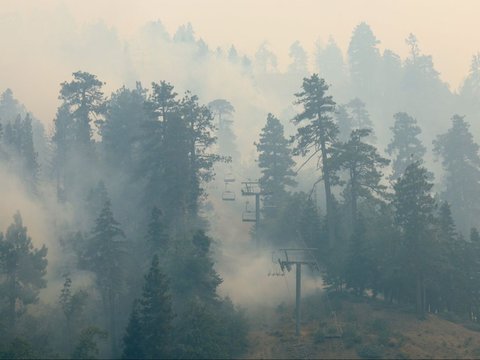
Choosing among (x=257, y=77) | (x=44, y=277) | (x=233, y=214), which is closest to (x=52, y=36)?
(x=257, y=77)

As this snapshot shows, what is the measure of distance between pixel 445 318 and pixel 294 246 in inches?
592

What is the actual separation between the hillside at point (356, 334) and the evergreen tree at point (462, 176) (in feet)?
82.2

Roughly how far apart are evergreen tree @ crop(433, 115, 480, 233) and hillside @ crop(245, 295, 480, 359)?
25.1m

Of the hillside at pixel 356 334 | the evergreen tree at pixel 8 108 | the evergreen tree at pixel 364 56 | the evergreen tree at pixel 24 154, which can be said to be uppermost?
the evergreen tree at pixel 364 56

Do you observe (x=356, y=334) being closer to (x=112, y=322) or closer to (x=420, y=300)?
(x=420, y=300)

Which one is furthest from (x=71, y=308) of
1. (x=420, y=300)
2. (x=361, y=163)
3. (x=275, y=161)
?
(x=275, y=161)

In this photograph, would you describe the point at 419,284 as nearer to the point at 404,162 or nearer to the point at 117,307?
the point at 117,307

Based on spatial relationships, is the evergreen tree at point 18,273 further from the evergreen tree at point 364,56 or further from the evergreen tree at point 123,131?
the evergreen tree at point 364,56

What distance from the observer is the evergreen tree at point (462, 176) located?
6219cm

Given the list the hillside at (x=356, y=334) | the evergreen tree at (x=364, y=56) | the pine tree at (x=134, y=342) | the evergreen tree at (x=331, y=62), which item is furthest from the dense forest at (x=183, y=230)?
the evergreen tree at (x=331, y=62)

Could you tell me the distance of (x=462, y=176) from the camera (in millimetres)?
64500

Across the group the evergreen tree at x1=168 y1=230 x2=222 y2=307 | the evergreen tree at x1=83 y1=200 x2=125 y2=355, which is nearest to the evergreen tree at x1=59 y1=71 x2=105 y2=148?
the evergreen tree at x1=83 y1=200 x2=125 y2=355

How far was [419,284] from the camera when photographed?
39.3 meters

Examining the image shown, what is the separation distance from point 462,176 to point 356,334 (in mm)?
36533
